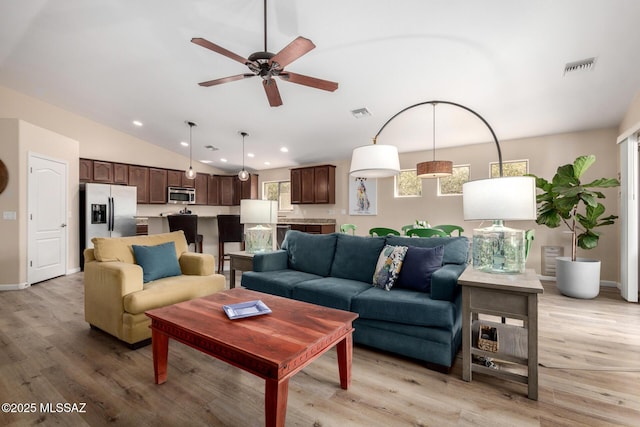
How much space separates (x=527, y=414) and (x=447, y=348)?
0.51 metres

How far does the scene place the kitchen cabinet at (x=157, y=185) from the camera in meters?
Result: 6.77

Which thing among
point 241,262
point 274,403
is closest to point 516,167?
point 241,262

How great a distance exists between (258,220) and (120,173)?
174 inches

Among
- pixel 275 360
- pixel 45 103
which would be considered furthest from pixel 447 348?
pixel 45 103

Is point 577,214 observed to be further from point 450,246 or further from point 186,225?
point 186,225

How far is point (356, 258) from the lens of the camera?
9.73ft

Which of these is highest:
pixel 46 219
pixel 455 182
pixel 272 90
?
pixel 272 90

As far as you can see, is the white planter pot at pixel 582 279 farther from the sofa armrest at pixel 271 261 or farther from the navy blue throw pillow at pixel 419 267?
the sofa armrest at pixel 271 261

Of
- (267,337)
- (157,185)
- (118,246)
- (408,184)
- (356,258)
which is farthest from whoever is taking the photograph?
(157,185)

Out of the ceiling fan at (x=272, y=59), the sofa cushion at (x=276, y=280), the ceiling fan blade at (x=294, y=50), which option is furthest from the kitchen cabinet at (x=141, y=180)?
the ceiling fan blade at (x=294, y=50)

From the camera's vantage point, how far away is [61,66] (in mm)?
4285

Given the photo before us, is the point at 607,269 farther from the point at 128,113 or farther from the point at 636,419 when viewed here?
the point at 128,113

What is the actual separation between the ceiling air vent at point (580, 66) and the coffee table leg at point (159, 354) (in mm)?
4422

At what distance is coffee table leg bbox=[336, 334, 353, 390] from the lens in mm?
1812
